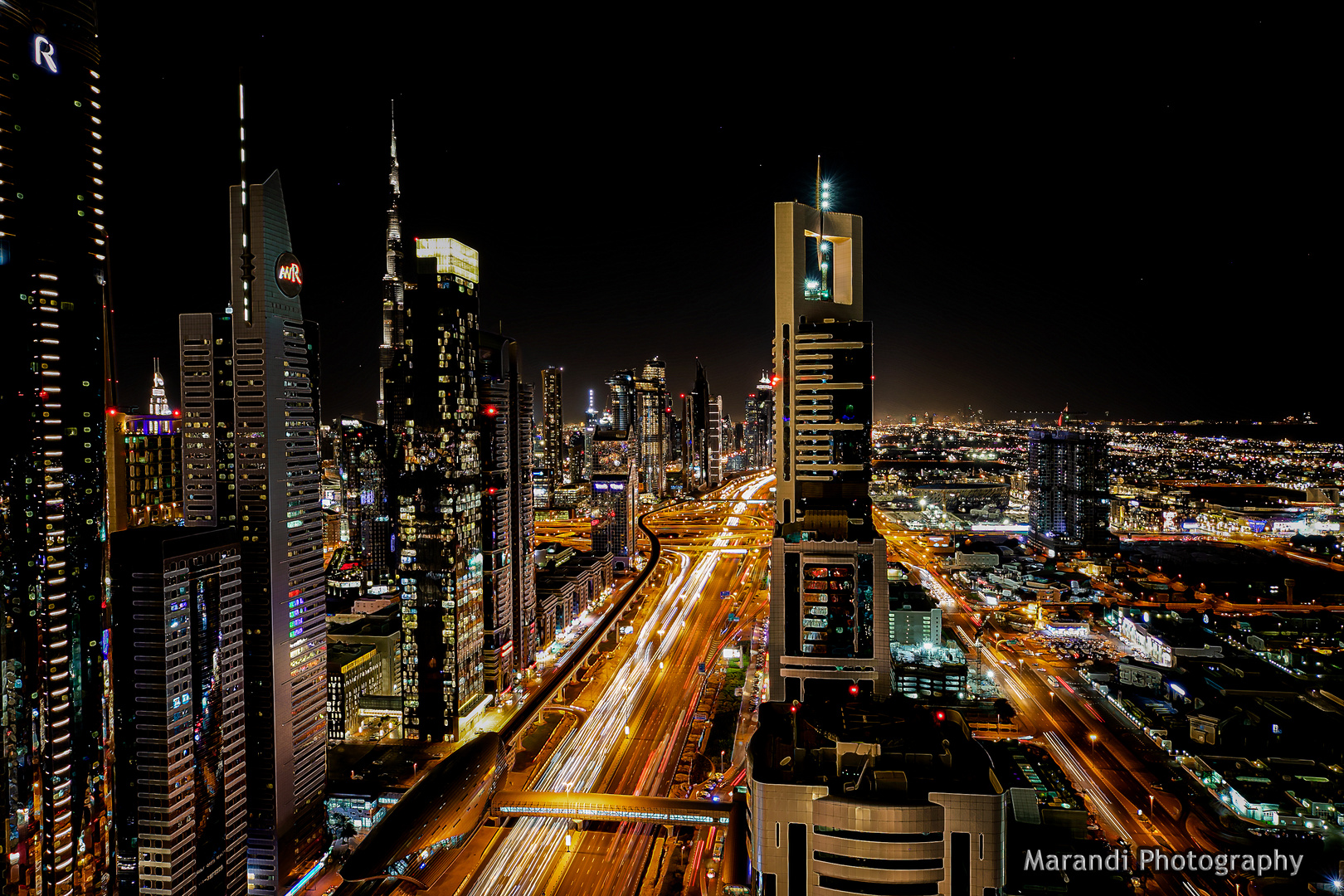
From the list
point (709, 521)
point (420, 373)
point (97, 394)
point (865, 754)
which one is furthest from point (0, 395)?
point (709, 521)

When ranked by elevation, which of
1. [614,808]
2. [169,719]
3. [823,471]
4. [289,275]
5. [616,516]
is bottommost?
[614,808]

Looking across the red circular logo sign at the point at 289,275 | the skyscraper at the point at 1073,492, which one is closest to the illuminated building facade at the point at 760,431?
the skyscraper at the point at 1073,492

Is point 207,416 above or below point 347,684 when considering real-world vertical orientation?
above

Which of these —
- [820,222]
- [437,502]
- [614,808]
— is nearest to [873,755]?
[614,808]

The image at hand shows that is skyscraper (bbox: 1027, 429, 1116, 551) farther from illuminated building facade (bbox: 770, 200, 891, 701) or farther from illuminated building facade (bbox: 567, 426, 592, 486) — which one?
illuminated building facade (bbox: 567, 426, 592, 486)

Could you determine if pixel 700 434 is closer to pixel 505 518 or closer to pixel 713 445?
pixel 713 445

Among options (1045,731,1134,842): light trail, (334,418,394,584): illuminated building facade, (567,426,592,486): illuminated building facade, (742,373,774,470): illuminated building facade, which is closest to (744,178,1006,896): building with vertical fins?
(1045,731,1134,842): light trail
